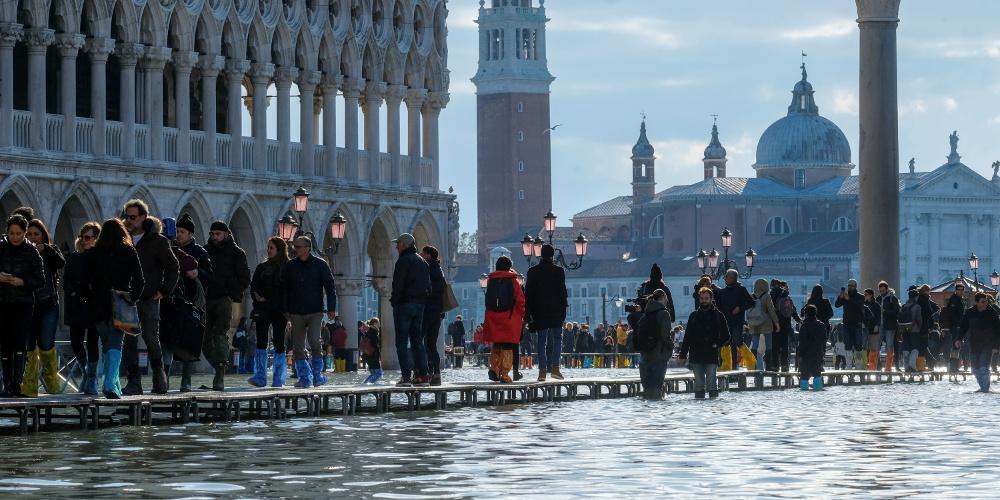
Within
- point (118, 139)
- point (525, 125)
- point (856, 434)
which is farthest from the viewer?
point (525, 125)

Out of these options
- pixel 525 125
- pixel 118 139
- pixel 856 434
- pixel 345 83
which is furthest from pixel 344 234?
pixel 525 125

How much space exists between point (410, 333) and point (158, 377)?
388 centimetres

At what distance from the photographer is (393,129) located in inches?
1951

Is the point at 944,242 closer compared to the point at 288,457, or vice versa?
the point at 288,457

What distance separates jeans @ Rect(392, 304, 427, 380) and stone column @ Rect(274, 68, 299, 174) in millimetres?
22048

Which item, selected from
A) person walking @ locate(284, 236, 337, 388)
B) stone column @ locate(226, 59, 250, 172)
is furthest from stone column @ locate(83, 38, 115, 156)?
person walking @ locate(284, 236, 337, 388)

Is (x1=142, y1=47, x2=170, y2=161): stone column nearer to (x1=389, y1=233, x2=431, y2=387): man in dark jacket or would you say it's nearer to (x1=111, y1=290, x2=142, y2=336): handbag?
(x1=389, y1=233, x2=431, y2=387): man in dark jacket

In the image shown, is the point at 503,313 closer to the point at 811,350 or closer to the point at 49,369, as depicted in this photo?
the point at 49,369

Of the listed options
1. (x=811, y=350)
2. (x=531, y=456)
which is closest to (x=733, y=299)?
(x=811, y=350)

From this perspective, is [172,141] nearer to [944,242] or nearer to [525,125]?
[525,125]

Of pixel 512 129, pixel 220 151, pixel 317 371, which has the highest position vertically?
pixel 512 129

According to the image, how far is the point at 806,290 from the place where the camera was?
168 m

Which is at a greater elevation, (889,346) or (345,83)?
(345,83)

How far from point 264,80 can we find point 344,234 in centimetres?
356
